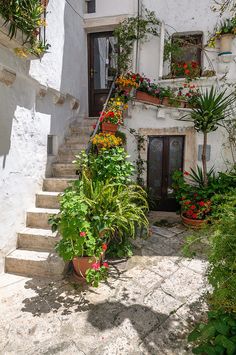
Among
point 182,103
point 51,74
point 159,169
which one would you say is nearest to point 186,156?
point 159,169

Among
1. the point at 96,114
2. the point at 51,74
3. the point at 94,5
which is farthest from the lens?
the point at 96,114

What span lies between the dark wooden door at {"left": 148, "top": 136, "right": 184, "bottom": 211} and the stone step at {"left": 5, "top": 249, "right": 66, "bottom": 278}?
3.02 meters

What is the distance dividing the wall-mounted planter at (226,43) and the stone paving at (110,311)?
172 inches

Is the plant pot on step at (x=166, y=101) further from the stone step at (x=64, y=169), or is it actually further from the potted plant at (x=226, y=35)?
the stone step at (x=64, y=169)

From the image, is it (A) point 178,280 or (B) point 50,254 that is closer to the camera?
(A) point 178,280

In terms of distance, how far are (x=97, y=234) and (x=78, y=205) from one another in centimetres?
46

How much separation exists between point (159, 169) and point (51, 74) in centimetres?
320

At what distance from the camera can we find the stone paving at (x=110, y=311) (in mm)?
2006

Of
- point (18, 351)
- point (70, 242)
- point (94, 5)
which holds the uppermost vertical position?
point (94, 5)

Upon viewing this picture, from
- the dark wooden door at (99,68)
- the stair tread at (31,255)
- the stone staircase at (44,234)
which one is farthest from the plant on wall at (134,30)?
the stair tread at (31,255)

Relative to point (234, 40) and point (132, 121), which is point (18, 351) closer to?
point (132, 121)

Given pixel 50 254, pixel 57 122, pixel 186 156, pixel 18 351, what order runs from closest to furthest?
pixel 18 351
pixel 50 254
pixel 57 122
pixel 186 156

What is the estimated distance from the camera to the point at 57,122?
15.4 ft

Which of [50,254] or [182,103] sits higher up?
[182,103]
